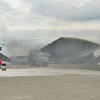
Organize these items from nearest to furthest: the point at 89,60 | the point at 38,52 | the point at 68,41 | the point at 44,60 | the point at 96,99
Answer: the point at 96,99 → the point at 44,60 → the point at 38,52 → the point at 89,60 → the point at 68,41

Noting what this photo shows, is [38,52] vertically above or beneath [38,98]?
above

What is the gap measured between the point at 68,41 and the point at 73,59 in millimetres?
11158

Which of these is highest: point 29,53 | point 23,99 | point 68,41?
point 68,41

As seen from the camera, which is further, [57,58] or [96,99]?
[57,58]

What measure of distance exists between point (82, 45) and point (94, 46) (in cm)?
700

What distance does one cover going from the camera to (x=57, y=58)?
94.3 m

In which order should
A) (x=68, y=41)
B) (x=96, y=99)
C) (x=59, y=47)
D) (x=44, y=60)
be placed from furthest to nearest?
1. (x=59, y=47)
2. (x=68, y=41)
3. (x=44, y=60)
4. (x=96, y=99)

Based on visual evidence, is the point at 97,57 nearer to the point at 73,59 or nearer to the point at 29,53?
the point at 73,59

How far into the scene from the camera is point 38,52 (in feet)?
213

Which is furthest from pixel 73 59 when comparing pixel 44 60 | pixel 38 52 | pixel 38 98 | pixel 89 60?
pixel 38 98

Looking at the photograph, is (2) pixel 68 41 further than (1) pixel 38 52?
Yes

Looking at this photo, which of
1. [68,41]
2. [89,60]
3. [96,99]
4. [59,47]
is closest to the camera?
[96,99]

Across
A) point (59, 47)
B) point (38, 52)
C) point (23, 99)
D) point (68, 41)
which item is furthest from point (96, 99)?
point (59, 47)

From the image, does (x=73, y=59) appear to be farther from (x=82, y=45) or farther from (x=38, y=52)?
(x=38, y=52)
